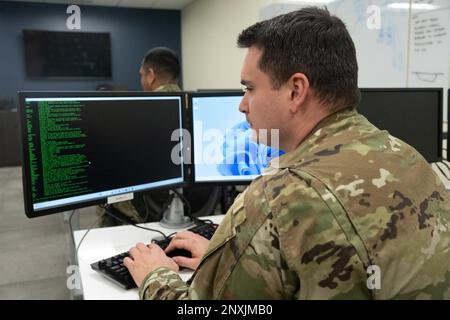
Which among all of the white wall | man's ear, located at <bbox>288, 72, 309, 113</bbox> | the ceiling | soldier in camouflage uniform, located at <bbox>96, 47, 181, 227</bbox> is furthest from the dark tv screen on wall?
man's ear, located at <bbox>288, 72, 309, 113</bbox>

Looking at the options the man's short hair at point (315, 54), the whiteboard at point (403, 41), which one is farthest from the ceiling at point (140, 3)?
the man's short hair at point (315, 54)

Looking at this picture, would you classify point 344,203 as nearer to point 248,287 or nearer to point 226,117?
point 248,287

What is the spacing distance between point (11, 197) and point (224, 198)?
335 cm

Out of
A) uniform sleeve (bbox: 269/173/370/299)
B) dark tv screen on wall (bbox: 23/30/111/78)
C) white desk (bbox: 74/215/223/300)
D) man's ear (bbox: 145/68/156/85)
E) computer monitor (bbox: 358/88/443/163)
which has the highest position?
dark tv screen on wall (bbox: 23/30/111/78)

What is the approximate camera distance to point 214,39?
528 centimetres

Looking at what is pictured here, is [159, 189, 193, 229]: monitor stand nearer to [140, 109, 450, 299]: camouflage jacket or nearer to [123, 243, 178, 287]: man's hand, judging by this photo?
[123, 243, 178, 287]: man's hand

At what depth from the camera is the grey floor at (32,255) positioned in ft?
7.57

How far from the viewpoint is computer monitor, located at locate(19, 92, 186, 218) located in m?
1.04

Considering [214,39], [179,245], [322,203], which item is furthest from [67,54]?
[322,203]

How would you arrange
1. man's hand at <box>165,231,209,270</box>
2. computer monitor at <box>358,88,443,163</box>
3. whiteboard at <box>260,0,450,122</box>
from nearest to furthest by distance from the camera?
man's hand at <box>165,231,209,270</box>, computer monitor at <box>358,88,443,163</box>, whiteboard at <box>260,0,450,122</box>

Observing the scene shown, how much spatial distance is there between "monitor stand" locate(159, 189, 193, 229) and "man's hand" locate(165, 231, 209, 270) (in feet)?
0.84

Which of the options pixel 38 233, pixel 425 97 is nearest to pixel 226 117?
pixel 425 97

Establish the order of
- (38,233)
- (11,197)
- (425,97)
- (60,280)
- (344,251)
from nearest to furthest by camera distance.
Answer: (344,251)
(425,97)
(60,280)
(38,233)
(11,197)

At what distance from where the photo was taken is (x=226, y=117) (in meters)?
1.39
